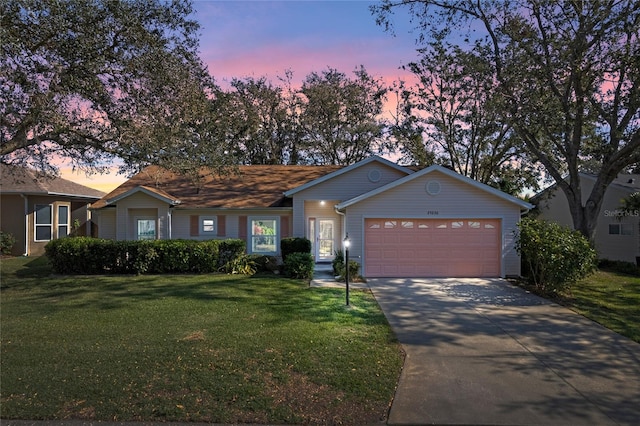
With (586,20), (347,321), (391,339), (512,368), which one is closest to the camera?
(512,368)

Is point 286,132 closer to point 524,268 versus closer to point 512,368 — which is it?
point 524,268

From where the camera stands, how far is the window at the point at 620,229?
18.7 meters

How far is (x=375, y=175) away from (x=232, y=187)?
691 centimetres

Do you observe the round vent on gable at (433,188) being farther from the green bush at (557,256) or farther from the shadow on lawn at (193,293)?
the shadow on lawn at (193,293)

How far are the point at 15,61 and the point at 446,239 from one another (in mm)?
13072

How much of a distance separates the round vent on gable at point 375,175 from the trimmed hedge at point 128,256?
291 inches

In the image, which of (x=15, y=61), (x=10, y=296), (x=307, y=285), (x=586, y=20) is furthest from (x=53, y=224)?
(x=586, y=20)

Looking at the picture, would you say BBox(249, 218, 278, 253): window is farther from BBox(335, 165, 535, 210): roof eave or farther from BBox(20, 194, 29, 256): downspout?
BBox(20, 194, 29, 256): downspout

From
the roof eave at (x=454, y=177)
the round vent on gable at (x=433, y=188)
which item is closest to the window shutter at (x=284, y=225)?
the roof eave at (x=454, y=177)

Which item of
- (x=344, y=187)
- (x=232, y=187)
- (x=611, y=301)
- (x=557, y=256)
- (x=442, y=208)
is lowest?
(x=611, y=301)

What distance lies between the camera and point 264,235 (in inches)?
Answer: 674

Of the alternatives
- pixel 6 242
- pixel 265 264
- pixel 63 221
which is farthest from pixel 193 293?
pixel 63 221

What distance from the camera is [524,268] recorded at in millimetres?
14141

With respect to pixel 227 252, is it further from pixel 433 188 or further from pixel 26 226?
pixel 26 226
